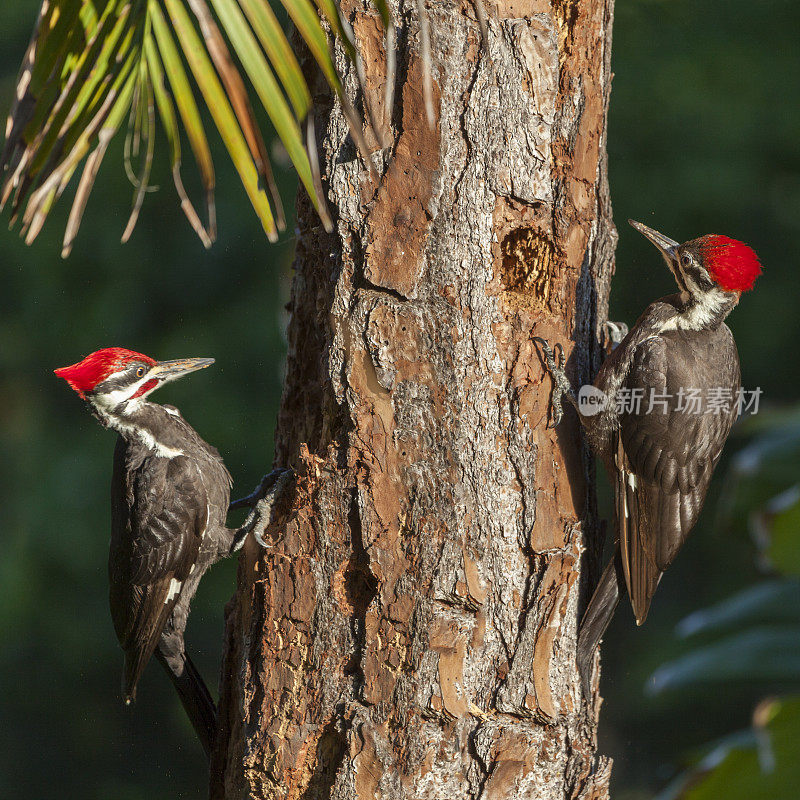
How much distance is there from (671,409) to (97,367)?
5.11ft

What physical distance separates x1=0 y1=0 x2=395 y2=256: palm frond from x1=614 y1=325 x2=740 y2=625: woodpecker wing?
1.20 m

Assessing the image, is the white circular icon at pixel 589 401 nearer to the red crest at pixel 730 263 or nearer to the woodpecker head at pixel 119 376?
the red crest at pixel 730 263

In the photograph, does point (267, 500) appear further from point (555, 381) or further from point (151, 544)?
point (555, 381)

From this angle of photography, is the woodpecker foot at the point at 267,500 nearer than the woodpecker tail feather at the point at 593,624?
No

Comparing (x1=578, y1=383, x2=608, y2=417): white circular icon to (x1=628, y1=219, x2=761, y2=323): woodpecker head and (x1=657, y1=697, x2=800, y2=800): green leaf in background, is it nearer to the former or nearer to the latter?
(x1=628, y1=219, x2=761, y2=323): woodpecker head

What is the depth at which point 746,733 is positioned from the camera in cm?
121

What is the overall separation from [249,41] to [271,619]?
1175 mm

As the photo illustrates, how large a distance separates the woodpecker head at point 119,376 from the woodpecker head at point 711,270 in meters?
1.32

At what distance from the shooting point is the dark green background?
14.3 feet

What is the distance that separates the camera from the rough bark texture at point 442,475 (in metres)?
1.84

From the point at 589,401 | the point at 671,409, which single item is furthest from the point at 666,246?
the point at 589,401

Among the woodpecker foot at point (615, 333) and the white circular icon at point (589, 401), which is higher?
the woodpecker foot at point (615, 333)

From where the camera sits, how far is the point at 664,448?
2383mm

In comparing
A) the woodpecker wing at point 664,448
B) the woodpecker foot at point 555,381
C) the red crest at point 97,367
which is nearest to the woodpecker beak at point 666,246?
the woodpecker wing at point 664,448
